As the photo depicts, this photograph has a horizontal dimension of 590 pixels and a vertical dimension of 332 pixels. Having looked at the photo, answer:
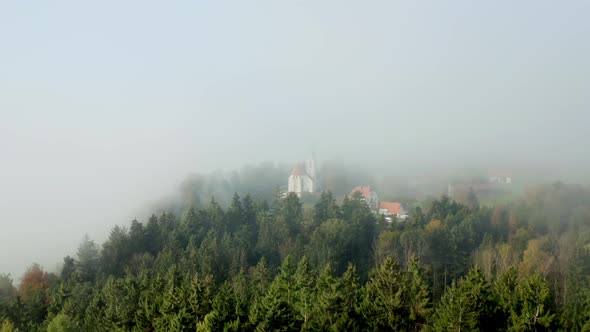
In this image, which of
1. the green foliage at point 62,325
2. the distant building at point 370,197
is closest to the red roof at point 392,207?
the distant building at point 370,197

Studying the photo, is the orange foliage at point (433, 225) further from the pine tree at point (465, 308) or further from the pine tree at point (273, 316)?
the pine tree at point (273, 316)

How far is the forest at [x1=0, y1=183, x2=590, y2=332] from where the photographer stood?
22.1 metres

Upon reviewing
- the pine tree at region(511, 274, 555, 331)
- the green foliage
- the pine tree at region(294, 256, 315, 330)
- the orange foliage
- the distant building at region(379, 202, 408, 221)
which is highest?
the pine tree at region(511, 274, 555, 331)

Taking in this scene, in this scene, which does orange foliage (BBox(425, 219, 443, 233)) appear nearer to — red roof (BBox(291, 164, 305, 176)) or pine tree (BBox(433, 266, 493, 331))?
pine tree (BBox(433, 266, 493, 331))

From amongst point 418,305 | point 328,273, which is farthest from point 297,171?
point 418,305

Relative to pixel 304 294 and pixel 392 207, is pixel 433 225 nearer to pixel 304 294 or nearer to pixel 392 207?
pixel 392 207

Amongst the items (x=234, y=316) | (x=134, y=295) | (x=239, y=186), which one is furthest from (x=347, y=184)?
(x=234, y=316)

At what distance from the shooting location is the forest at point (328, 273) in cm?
2214

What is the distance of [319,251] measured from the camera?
46.0 meters

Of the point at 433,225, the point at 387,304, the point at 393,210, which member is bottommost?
the point at 393,210

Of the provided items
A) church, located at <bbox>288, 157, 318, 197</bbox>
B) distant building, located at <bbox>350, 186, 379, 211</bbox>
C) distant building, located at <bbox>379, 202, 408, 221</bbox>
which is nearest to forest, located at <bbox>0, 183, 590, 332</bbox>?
distant building, located at <bbox>379, 202, 408, 221</bbox>

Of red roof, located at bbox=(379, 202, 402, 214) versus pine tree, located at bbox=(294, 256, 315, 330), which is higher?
pine tree, located at bbox=(294, 256, 315, 330)

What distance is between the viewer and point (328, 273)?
25.0 metres

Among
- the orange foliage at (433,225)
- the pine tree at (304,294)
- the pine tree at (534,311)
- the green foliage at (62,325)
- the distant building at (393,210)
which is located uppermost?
the pine tree at (534,311)
